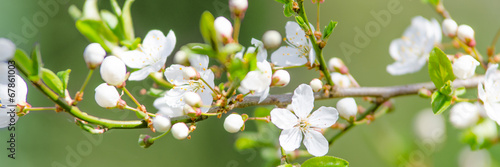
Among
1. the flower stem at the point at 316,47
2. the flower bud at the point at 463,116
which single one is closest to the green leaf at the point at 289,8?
the flower stem at the point at 316,47

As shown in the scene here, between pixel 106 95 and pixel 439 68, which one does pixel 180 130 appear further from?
pixel 439 68

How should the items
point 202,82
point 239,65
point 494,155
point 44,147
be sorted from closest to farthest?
1. point 239,65
2. point 202,82
3. point 494,155
4. point 44,147

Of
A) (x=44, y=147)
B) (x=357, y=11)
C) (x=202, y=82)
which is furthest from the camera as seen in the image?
(x=357, y=11)

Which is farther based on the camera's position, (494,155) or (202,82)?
(494,155)

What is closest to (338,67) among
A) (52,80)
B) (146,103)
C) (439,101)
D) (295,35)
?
(295,35)

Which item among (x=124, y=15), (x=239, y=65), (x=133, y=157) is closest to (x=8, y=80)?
(x=124, y=15)

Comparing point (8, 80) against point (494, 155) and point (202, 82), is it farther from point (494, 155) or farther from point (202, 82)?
point (494, 155)
